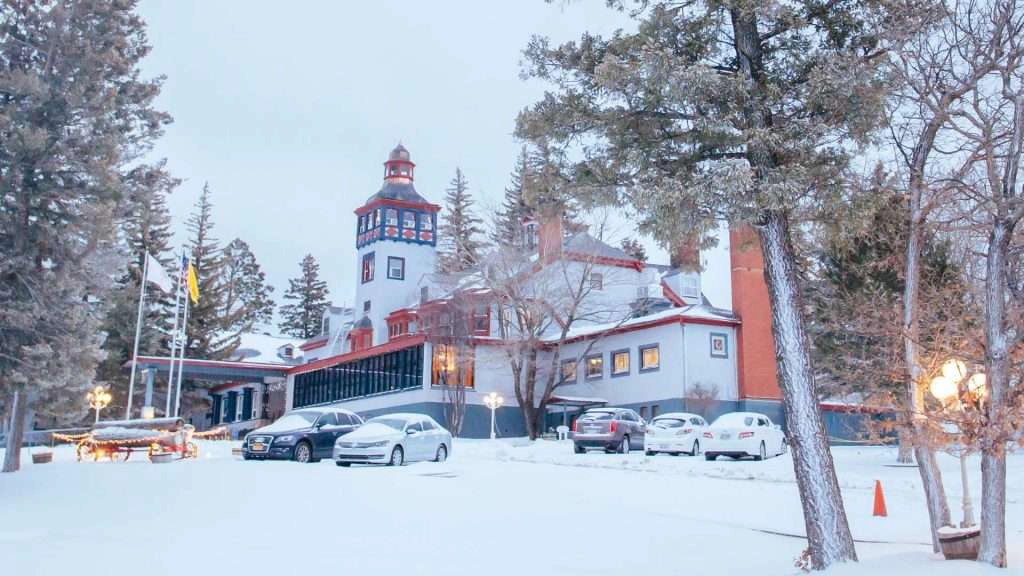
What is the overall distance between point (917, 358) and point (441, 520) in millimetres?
7372

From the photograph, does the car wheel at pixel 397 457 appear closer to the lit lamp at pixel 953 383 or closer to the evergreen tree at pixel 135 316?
the lit lamp at pixel 953 383

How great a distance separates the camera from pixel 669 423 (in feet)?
94.6

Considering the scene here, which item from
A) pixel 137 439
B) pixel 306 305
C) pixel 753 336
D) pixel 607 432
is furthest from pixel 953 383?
pixel 306 305

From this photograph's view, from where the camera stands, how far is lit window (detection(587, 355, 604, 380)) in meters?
42.9

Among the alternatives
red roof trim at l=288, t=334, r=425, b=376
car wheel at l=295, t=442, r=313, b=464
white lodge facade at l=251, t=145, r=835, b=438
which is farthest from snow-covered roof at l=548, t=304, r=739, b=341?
car wheel at l=295, t=442, r=313, b=464

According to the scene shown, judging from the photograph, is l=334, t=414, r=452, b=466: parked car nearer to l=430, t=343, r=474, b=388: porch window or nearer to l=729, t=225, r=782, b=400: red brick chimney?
l=430, t=343, r=474, b=388: porch window

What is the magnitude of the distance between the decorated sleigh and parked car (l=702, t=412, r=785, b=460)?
1533 cm

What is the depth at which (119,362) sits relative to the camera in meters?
52.1

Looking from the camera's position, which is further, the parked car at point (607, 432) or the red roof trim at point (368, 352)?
the red roof trim at point (368, 352)

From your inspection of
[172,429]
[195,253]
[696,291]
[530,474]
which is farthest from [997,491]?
[195,253]

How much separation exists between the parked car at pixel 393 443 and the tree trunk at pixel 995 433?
1658 cm

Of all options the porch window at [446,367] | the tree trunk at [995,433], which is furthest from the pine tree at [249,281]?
the tree trunk at [995,433]

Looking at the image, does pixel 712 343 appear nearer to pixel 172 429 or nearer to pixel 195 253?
pixel 172 429

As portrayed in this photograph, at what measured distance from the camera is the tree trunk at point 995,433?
29.9 ft
